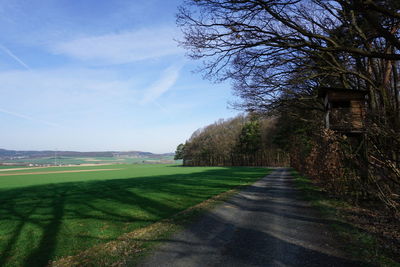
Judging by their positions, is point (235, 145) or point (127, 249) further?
point (235, 145)

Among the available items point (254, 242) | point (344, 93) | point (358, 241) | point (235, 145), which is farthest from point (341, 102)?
point (235, 145)

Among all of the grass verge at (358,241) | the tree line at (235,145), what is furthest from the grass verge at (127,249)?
the tree line at (235,145)

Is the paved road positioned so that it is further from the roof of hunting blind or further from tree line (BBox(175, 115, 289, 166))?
tree line (BBox(175, 115, 289, 166))

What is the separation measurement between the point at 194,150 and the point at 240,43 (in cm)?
9100

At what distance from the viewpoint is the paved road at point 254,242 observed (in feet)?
15.4

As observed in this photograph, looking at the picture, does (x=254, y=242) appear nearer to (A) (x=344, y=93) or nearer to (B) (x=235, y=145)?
(A) (x=344, y=93)

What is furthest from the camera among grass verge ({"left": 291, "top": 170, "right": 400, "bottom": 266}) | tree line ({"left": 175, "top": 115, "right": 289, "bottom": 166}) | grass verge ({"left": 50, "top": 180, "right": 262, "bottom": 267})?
tree line ({"left": 175, "top": 115, "right": 289, "bottom": 166})

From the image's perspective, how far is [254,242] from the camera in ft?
18.8

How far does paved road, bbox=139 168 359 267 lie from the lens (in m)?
4.70

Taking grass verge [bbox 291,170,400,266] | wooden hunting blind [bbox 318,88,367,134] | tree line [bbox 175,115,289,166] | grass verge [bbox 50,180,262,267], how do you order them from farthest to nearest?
tree line [bbox 175,115,289,166]
wooden hunting blind [bbox 318,88,367,134]
grass verge [bbox 50,180,262,267]
grass verge [bbox 291,170,400,266]

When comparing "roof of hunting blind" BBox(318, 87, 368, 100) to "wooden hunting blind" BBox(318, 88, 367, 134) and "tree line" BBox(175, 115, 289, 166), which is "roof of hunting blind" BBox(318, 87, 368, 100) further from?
"tree line" BBox(175, 115, 289, 166)

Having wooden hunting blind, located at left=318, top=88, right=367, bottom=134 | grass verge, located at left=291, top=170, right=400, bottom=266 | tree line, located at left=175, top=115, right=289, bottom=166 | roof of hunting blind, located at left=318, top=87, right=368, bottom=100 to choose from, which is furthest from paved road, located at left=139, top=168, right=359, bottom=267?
tree line, located at left=175, top=115, right=289, bottom=166

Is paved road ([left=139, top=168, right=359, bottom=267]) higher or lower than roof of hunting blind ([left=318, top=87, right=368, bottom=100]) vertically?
lower

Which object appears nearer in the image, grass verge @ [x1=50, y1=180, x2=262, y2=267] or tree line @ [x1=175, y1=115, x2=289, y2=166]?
grass verge @ [x1=50, y1=180, x2=262, y2=267]
